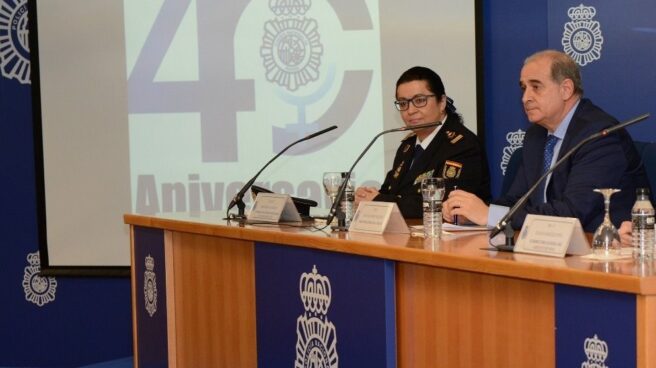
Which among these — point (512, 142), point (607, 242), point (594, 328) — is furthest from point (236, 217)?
point (594, 328)

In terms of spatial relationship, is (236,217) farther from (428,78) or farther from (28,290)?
(28,290)

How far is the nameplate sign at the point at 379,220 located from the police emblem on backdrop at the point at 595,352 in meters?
0.93

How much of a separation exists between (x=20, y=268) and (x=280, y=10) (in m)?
1.90

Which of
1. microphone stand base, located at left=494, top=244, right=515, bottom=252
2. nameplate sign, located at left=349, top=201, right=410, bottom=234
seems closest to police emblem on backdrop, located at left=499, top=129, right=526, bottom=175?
nameplate sign, located at left=349, top=201, right=410, bottom=234

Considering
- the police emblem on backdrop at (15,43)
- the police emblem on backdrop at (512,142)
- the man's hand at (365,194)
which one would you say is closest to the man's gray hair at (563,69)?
the man's hand at (365,194)

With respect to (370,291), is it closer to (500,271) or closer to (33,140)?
(500,271)

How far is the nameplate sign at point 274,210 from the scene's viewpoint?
321cm

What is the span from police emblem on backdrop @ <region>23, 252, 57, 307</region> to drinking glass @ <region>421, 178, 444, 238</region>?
2.99 metres

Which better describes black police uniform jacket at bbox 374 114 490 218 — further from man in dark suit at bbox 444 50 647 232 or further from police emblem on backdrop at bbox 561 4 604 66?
police emblem on backdrop at bbox 561 4 604 66

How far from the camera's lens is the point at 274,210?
3.23m

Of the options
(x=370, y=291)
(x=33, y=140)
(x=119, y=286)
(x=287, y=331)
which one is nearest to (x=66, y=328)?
(x=119, y=286)

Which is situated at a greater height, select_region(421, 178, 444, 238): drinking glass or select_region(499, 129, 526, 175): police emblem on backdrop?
select_region(499, 129, 526, 175): police emblem on backdrop

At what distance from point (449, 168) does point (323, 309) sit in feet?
3.44

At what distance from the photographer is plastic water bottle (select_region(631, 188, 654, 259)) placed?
1.97 meters
